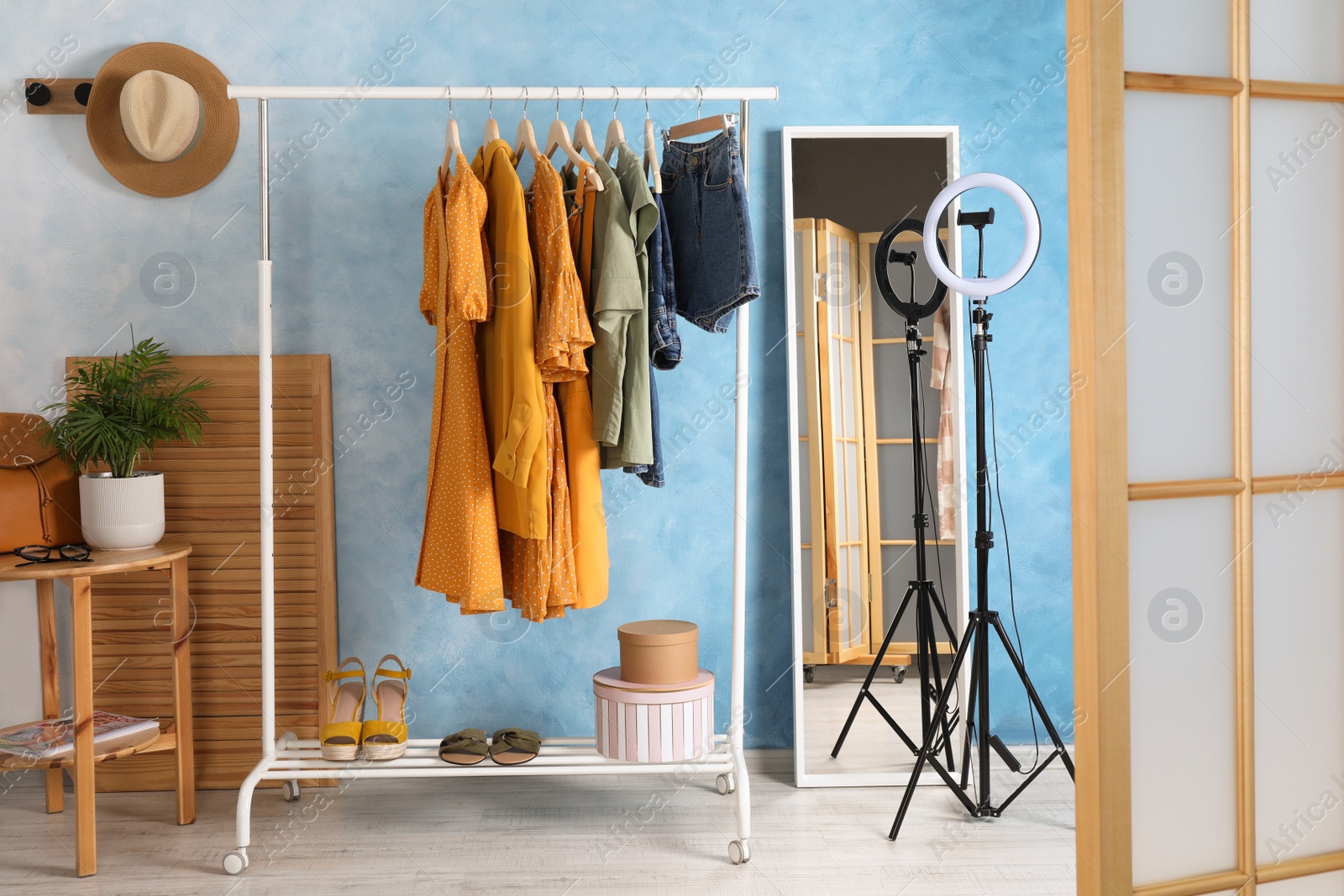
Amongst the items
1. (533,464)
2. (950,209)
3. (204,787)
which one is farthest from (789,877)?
(950,209)

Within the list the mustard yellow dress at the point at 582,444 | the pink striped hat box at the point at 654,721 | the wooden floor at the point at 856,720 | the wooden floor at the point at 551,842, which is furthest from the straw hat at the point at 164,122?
the wooden floor at the point at 856,720

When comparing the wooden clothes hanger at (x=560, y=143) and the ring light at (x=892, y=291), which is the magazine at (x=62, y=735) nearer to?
the wooden clothes hanger at (x=560, y=143)

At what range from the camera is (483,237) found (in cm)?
207

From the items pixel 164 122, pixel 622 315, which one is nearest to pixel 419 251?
pixel 164 122

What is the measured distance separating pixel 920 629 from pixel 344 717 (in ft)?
5.12

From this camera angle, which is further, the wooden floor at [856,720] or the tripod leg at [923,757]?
the wooden floor at [856,720]

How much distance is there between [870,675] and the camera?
8.36ft

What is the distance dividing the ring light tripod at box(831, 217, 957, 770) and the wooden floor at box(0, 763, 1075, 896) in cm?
20

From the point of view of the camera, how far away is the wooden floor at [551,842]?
2.04 m

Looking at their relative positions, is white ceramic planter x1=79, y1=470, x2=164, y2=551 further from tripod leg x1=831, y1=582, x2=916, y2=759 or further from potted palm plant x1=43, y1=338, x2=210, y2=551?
tripod leg x1=831, y1=582, x2=916, y2=759

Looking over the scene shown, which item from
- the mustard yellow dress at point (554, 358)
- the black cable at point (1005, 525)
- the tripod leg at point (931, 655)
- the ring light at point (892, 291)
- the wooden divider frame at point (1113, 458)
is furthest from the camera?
the black cable at point (1005, 525)

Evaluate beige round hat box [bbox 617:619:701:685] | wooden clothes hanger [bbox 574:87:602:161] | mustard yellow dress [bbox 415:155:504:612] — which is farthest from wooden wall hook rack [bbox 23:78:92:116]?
A: beige round hat box [bbox 617:619:701:685]

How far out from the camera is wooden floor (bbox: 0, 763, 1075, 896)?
204 cm

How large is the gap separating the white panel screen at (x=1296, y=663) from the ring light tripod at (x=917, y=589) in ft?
3.90
